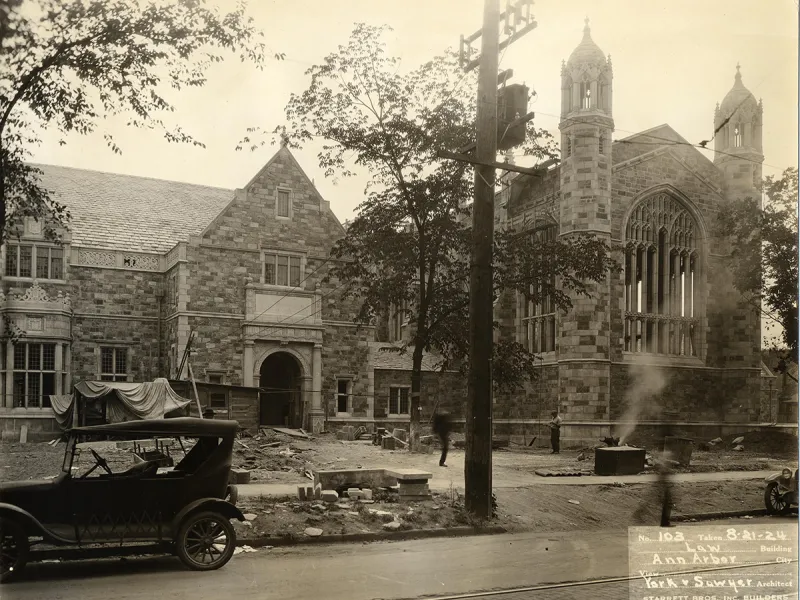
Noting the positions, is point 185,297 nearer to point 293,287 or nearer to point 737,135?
point 293,287

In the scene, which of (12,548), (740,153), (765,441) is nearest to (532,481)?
(12,548)

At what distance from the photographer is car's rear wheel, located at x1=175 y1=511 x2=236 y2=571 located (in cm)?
853

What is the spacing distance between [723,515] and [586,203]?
1357 cm

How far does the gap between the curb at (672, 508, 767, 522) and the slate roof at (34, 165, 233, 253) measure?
9.57 metres

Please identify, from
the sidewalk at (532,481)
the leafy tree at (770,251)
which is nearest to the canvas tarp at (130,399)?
the sidewalk at (532,481)

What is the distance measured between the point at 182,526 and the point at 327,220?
6.86m

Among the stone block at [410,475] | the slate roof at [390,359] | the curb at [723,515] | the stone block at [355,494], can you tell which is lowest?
the curb at [723,515]

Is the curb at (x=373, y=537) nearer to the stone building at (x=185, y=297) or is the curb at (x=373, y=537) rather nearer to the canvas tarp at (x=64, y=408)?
the canvas tarp at (x=64, y=408)

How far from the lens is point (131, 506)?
8492mm

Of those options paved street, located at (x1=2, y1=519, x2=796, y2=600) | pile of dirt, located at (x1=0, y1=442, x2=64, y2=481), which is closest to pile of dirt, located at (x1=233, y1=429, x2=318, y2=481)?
paved street, located at (x1=2, y1=519, x2=796, y2=600)

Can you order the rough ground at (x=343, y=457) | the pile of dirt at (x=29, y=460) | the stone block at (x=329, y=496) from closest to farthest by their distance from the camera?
the pile of dirt at (x=29, y=460) → the rough ground at (x=343, y=457) → the stone block at (x=329, y=496)

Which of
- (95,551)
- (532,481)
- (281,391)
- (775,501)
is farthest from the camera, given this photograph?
(281,391)

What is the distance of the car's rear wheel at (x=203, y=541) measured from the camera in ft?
28.0

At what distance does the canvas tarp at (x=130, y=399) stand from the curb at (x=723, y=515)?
8796 millimetres
